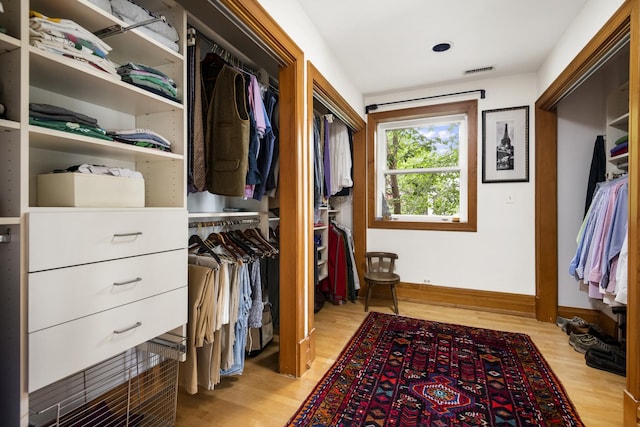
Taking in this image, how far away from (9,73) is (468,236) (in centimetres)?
356

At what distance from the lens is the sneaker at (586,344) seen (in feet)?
6.93

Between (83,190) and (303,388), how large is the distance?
1.55 metres

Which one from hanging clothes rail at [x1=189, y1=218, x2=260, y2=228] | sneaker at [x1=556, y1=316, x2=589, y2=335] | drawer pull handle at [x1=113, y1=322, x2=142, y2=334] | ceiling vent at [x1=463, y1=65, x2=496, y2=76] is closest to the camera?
drawer pull handle at [x1=113, y1=322, x2=142, y2=334]

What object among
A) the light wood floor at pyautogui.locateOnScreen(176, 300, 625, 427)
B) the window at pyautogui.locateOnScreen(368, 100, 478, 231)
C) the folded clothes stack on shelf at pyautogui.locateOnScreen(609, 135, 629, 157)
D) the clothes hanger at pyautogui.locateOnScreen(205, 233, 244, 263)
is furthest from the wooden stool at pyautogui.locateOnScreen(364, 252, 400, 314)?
the folded clothes stack on shelf at pyautogui.locateOnScreen(609, 135, 629, 157)

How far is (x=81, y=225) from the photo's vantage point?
3.27 feet

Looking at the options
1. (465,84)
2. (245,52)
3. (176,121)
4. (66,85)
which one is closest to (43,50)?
(66,85)

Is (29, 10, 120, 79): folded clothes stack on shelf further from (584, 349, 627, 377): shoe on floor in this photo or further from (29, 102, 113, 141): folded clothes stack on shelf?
(584, 349, 627, 377): shoe on floor

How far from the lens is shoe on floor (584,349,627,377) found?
197 cm

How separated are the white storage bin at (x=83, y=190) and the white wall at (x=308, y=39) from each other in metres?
1.17

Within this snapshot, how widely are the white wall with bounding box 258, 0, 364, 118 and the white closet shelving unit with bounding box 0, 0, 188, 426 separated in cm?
55

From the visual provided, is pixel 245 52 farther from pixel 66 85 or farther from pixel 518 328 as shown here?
pixel 518 328

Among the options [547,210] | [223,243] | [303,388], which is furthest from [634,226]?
[223,243]

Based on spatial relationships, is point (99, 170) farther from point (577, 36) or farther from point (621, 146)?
point (621, 146)

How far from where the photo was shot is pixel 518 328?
2713 mm
